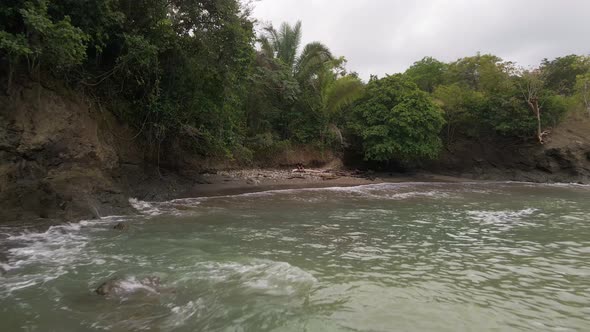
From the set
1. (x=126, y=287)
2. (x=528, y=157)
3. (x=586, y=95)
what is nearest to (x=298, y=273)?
(x=126, y=287)

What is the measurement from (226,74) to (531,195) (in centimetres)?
1430

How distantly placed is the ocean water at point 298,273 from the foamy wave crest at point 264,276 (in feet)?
0.10

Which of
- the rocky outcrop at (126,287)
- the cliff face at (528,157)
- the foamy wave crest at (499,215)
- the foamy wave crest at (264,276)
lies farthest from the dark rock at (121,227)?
the cliff face at (528,157)

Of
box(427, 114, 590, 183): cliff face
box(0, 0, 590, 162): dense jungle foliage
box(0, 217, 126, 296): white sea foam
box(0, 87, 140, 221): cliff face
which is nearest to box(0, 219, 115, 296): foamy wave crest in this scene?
box(0, 217, 126, 296): white sea foam

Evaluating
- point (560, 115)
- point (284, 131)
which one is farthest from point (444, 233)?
point (560, 115)

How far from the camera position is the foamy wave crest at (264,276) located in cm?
552

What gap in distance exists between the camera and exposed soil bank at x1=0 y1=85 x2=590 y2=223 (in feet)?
30.3

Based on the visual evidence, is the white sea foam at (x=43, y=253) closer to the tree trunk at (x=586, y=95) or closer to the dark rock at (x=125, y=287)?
the dark rock at (x=125, y=287)

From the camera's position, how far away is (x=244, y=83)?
617 inches

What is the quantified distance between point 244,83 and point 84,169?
706 centimetres

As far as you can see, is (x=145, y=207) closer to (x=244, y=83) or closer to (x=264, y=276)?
(x=244, y=83)

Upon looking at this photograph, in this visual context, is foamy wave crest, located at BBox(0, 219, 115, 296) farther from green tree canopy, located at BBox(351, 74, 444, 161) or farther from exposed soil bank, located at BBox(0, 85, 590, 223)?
green tree canopy, located at BBox(351, 74, 444, 161)

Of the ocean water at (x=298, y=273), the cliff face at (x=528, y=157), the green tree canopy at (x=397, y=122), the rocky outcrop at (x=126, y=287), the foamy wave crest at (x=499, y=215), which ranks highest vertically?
the green tree canopy at (x=397, y=122)

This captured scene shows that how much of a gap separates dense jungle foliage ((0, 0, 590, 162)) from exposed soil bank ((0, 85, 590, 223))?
625mm
